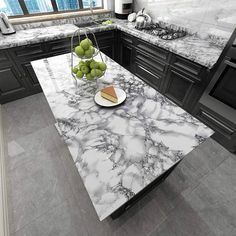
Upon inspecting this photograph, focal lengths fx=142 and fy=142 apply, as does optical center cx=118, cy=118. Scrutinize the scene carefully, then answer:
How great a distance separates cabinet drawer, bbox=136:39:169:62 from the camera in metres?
1.77

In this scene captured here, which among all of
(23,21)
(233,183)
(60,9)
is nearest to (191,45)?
(233,183)

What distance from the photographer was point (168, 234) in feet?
3.59

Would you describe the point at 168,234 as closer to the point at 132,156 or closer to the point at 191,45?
the point at 132,156

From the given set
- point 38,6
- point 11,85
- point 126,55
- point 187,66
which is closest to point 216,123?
point 187,66

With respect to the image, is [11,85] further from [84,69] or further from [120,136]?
[120,136]

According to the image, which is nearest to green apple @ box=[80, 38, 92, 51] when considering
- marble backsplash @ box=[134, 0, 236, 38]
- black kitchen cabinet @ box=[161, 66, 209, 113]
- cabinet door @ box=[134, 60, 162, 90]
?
black kitchen cabinet @ box=[161, 66, 209, 113]

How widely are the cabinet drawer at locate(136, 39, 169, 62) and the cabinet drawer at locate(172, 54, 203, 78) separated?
0.13 m

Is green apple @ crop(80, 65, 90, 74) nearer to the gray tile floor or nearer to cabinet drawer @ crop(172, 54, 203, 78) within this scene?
the gray tile floor

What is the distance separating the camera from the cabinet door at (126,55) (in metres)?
2.36

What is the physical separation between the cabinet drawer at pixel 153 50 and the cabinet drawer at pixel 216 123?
0.78 metres

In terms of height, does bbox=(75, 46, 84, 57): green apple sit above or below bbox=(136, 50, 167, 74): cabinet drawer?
above

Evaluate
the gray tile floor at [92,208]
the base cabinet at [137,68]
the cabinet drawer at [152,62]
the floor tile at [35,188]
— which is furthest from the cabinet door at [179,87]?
the floor tile at [35,188]

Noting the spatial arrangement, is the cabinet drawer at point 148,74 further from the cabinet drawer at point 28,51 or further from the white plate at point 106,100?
the cabinet drawer at point 28,51

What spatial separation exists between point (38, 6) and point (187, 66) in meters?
2.41
